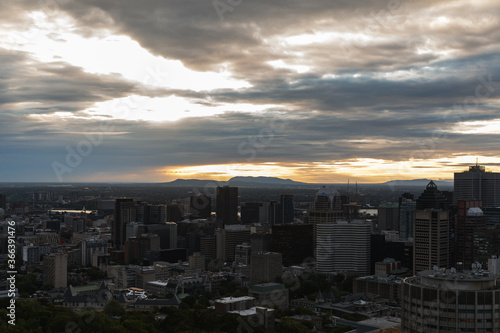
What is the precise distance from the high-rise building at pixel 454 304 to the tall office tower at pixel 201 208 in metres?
→ 97.6

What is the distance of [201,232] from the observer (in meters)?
85.3

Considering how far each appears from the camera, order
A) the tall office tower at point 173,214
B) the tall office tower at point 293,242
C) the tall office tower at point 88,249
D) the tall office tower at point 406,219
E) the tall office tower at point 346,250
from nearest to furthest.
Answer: the tall office tower at point 346,250 → the tall office tower at point 293,242 → the tall office tower at point 88,249 → the tall office tower at point 406,219 → the tall office tower at point 173,214

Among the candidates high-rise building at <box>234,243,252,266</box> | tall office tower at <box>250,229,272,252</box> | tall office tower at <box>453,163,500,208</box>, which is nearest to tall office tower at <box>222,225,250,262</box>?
high-rise building at <box>234,243,252,266</box>

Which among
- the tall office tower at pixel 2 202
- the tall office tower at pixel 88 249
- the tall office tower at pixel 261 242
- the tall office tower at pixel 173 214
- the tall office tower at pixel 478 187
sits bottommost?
the tall office tower at pixel 88 249

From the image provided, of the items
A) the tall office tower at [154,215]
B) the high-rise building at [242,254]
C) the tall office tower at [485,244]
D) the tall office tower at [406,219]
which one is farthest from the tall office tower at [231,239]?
the tall office tower at [485,244]

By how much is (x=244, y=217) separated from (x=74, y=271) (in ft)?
160

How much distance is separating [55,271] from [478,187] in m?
75.0

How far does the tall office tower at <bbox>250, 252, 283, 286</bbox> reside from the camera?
59.0m

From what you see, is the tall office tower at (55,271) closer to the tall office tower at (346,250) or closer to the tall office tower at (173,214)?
the tall office tower at (346,250)

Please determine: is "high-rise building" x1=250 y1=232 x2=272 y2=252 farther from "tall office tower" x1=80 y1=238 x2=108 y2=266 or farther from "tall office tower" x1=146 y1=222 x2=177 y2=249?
"tall office tower" x1=80 y1=238 x2=108 y2=266

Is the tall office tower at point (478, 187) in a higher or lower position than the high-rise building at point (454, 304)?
higher

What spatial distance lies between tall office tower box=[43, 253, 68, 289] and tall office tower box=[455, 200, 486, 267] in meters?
42.8

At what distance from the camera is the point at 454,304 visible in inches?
634

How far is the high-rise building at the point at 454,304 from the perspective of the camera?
52.5 ft
